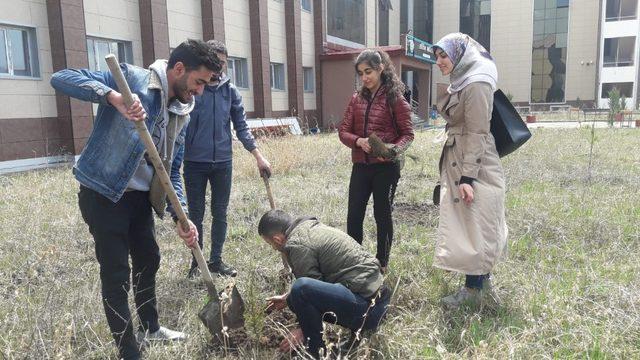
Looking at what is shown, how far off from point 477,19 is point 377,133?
41621 mm

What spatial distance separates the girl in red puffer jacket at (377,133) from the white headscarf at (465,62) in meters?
0.60

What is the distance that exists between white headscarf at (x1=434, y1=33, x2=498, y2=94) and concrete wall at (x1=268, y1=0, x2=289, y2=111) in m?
15.9

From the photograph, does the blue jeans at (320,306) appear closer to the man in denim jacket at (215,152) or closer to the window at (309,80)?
the man in denim jacket at (215,152)

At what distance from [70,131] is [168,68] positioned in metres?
9.77

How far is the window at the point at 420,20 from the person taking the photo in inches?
1432

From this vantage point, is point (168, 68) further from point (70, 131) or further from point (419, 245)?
point (70, 131)

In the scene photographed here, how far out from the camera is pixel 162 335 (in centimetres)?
269

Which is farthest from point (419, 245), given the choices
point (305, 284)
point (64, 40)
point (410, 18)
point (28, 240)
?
point (410, 18)

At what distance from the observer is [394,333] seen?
8.82 ft

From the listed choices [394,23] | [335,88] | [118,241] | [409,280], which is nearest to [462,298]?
[409,280]

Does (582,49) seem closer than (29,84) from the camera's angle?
No

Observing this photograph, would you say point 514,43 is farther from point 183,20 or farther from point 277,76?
point 183,20

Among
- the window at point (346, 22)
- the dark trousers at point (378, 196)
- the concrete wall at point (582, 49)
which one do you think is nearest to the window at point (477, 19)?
the concrete wall at point (582, 49)

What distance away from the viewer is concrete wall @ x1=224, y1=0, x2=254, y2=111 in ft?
52.5
